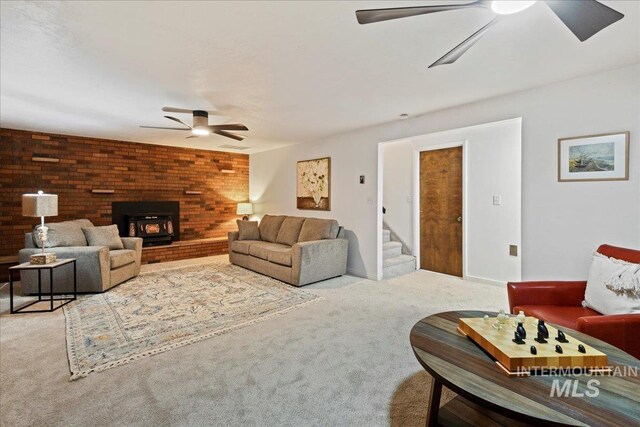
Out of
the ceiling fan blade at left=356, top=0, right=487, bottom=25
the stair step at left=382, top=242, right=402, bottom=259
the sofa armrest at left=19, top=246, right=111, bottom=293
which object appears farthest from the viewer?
the stair step at left=382, top=242, right=402, bottom=259

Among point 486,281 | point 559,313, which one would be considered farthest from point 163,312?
point 486,281

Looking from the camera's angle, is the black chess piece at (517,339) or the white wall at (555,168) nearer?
the black chess piece at (517,339)

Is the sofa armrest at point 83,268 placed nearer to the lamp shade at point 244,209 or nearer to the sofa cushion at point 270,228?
the sofa cushion at point 270,228

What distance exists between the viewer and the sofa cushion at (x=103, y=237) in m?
4.47

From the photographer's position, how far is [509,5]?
1339mm

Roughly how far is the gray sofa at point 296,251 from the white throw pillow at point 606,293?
2.93 meters

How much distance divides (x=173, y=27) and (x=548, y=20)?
2.35 meters

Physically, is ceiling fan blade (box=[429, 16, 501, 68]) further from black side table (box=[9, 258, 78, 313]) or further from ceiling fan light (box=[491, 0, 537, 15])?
black side table (box=[9, 258, 78, 313])

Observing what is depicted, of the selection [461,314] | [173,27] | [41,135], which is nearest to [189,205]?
[41,135]

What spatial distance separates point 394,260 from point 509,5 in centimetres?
406

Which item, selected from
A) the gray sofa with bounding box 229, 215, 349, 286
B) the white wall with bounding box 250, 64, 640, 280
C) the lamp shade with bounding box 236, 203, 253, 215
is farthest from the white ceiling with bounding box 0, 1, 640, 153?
the lamp shade with bounding box 236, 203, 253, 215

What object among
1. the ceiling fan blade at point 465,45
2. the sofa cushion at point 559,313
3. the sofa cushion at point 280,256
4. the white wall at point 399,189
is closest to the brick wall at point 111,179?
the sofa cushion at point 280,256

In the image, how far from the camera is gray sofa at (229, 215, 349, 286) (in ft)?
13.9

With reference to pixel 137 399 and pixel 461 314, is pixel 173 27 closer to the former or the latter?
pixel 137 399
